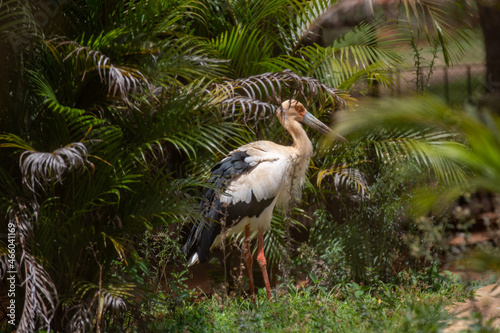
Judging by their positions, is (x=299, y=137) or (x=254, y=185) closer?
(x=254, y=185)

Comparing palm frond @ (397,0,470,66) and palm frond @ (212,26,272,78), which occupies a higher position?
palm frond @ (397,0,470,66)

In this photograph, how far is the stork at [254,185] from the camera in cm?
514

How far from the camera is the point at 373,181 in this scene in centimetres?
589

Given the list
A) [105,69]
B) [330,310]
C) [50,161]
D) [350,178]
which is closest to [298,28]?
[350,178]

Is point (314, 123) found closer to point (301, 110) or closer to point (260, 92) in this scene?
point (301, 110)

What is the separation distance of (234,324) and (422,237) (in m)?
2.17

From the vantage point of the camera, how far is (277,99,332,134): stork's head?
5.37 meters

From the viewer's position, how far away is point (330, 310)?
445 cm

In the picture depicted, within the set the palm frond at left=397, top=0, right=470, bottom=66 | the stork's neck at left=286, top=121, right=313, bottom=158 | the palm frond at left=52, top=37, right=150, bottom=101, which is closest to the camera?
the palm frond at left=52, top=37, right=150, bottom=101

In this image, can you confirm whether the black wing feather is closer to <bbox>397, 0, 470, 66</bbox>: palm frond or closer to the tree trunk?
<bbox>397, 0, 470, 66</bbox>: palm frond

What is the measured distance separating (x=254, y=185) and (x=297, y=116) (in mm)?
777

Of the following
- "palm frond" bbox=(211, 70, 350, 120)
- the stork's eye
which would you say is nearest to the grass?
"palm frond" bbox=(211, 70, 350, 120)

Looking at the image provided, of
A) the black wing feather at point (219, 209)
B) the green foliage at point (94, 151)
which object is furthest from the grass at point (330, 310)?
the black wing feather at point (219, 209)

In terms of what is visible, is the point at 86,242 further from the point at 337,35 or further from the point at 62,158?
the point at 337,35
